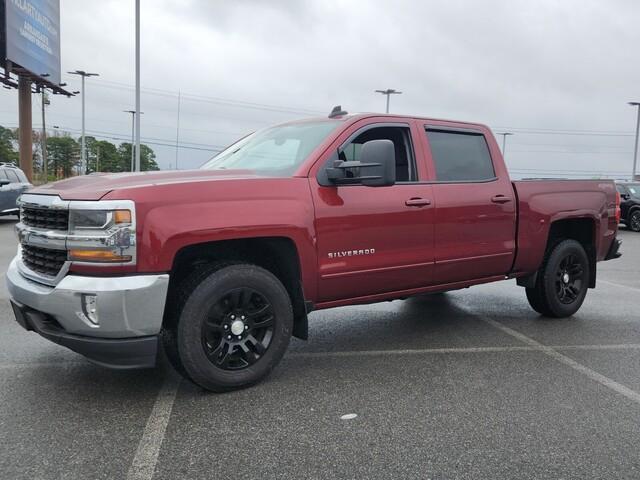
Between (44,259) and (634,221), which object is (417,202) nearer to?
(44,259)

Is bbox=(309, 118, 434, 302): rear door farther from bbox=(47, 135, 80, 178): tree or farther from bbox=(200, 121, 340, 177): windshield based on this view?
bbox=(47, 135, 80, 178): tree

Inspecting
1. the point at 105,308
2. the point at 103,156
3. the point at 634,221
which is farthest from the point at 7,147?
the point at 105,308

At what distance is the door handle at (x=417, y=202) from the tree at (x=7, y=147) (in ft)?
199

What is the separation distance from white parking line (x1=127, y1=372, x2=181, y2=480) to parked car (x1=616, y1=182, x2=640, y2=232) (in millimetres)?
19600

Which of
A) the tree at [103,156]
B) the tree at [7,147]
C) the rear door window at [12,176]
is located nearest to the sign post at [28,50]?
the rear door window at [12,176]

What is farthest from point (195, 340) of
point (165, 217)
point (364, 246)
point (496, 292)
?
point (496, 292)

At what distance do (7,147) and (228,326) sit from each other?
2747 inches

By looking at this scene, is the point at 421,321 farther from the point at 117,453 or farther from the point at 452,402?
the point at 117,453

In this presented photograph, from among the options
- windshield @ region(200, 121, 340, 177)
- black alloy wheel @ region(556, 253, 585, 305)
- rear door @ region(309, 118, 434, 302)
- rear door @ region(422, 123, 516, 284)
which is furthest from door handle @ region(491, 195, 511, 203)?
windshield @ region(200, 121, 340, 177)

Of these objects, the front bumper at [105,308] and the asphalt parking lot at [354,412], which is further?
the front bumper at [105,308]

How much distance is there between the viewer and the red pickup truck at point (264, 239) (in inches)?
132

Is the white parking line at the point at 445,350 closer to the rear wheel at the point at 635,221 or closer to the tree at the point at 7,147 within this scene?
the rear wheel at the point at 635,221

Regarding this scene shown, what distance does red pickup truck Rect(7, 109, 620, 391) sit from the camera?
336 cm

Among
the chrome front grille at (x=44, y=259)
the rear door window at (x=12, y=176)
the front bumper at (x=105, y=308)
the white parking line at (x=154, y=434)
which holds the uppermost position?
the rear door window at (x=12, y=176)
